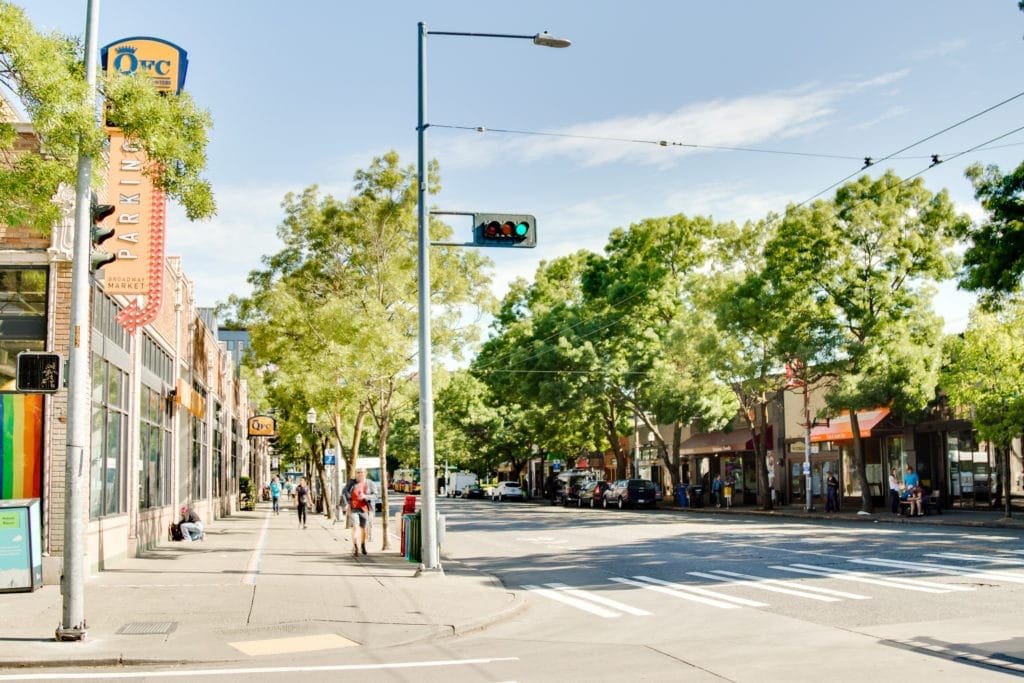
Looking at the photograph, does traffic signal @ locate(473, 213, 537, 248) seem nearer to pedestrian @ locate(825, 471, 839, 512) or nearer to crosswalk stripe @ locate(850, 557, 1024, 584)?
crosswalk stripe @ locate(850, 557, 1024, 584)

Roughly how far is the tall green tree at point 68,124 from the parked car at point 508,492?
209 feet

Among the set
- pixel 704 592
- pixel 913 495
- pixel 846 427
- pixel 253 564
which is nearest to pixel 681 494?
Result: pixel 846 427

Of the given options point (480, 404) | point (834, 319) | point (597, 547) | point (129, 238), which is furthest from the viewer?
point (480, 404)

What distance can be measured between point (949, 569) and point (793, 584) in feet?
10.6

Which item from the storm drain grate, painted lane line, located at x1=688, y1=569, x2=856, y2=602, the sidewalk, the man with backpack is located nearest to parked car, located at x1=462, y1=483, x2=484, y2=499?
the man with backpack

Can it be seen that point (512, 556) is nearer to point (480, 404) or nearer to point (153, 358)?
point (153, 358)

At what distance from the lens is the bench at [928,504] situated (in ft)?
111

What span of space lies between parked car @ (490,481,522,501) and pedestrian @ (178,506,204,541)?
48.1 metres

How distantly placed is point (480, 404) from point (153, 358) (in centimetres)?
5103

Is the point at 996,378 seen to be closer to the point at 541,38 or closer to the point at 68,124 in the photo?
the point at 541,38

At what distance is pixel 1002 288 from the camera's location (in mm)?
23250

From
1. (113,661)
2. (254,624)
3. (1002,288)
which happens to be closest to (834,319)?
(1002,288)

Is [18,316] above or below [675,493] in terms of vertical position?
above

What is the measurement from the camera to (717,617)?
12.0 meters
